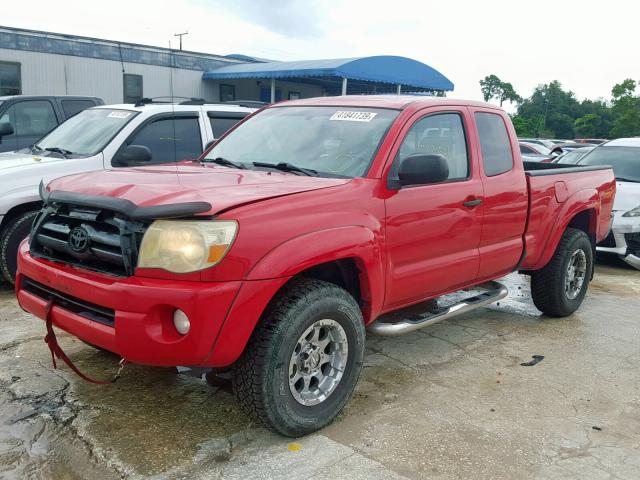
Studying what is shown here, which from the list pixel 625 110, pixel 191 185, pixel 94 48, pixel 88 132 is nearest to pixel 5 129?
pixel 88 132

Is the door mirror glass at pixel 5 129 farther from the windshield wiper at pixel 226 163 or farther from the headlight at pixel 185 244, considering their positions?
the headlight at pixel 185 244

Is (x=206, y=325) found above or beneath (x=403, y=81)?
beneath

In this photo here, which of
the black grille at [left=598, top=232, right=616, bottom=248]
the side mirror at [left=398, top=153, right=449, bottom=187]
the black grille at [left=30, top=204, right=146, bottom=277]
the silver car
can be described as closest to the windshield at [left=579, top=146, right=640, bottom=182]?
the silver car

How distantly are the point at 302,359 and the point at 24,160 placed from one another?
12.9 feet

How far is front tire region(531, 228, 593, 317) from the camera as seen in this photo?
5371 millimetres

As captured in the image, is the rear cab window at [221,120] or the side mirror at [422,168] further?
the rear cab window at [221,120]

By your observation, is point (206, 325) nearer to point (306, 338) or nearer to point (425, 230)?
point (306, 338)

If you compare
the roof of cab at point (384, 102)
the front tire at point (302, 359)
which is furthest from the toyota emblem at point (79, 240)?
the roof of cab at point (384, 102)

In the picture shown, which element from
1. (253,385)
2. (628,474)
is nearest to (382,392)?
(253,385)

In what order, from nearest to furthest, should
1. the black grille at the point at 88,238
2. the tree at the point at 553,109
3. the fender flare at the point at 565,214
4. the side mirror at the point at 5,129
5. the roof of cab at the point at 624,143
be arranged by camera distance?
the black grille at the point at 88,238
the fender flare at the point at 565,214
the side mirror at the point at 5,129
the roof of cab at the point at 624,143
the tree at the point at 553,109

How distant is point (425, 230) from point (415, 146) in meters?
0.58

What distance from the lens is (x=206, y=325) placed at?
2779 mm

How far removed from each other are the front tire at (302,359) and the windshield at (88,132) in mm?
3671

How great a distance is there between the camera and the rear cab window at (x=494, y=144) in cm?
454
